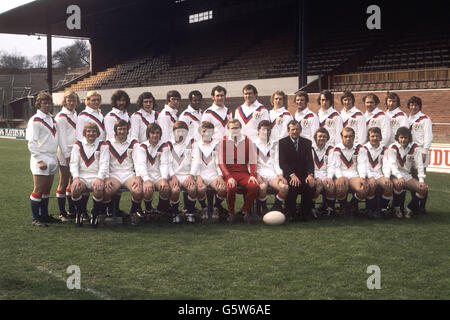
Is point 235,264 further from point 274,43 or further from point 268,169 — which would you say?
point 274,43

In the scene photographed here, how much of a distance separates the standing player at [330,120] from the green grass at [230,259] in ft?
4.70

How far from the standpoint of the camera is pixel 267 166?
6.60 m

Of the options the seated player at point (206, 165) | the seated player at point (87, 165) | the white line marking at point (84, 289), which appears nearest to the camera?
the white line marking at point (84, 289)

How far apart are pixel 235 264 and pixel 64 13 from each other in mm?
25549

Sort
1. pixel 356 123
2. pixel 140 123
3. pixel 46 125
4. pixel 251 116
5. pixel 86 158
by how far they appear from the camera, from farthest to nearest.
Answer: pixel 356 123 < pixel 251 116 < pixel 140 123 < pixel 46 125 < pixel 86 158

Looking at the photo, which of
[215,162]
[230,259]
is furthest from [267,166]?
[230,259]

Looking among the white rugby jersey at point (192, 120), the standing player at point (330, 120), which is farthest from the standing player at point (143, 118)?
the standing player at point (330, 120)

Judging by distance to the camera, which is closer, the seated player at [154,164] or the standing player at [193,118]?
the seated player at [154,164]

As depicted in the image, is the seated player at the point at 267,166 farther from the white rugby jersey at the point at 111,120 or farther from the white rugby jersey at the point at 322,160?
the white rugby jersey at the point at 111,120

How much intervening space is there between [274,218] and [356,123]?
2.19 m

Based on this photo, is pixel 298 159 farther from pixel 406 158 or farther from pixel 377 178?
pixel 406 158

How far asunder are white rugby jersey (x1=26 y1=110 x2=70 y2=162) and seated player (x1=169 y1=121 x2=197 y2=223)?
161 cm

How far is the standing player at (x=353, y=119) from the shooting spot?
277 inches

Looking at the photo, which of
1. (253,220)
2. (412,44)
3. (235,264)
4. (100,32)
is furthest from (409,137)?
(100,32)
